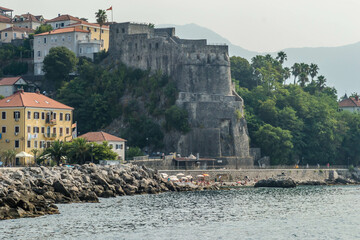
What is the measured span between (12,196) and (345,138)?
75.2 metres

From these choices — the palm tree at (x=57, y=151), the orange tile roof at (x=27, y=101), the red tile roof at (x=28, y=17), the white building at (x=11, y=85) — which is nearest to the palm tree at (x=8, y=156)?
the palm tree at (x=57, y=151)

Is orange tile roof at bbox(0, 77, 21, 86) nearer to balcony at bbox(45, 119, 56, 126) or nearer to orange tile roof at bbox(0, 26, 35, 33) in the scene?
balcony at bbox(45, 119, 56, 126)

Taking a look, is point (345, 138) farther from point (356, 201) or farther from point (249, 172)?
point (356, 201)

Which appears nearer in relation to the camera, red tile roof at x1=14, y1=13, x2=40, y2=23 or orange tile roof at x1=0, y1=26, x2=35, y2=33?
orange tile roof at x1=0, y1=26, x2=35, y2=33

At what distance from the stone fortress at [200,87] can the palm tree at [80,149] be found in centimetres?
1891

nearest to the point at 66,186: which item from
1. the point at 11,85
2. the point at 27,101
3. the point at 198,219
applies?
the point at 198,219

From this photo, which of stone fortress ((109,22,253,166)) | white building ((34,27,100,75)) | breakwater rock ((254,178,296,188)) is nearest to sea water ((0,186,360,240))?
breakwater rock ((254,178,296,188))

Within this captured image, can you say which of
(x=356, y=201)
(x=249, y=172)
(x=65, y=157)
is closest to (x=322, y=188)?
(x=249, y=172)

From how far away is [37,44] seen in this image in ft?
389

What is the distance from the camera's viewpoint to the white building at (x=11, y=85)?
359 feet

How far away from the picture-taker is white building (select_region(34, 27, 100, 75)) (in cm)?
11562

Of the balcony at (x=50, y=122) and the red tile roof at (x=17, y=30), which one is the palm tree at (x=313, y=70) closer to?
the red tile roof at (x=17, y=30)

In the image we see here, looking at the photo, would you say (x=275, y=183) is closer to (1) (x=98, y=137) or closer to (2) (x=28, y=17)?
(1) (x=98, y=137)

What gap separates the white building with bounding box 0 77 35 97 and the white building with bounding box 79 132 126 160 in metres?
21.7
